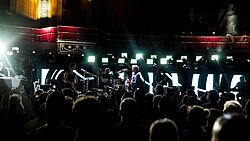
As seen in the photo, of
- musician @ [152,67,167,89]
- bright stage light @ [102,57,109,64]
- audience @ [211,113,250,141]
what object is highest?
bright stage light @ [102,57,109,64]

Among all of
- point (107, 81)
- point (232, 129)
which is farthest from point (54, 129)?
point (107, 81)

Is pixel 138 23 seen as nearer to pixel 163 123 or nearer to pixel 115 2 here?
pixel 115 2

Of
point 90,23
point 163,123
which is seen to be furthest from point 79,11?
point 163,123

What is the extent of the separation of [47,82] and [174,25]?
43.3ft

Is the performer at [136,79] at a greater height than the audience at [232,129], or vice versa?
the audience at [232,129]

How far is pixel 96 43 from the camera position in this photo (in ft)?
76.8

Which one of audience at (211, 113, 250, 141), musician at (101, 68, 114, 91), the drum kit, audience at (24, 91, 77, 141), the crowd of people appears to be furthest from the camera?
musician at (101, 68, 114, 91)

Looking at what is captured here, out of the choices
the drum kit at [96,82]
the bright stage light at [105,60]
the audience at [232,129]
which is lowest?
the drum kit at [96,82]

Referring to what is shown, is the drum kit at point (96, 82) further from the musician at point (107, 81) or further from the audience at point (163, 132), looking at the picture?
the audience at point (163, 132)

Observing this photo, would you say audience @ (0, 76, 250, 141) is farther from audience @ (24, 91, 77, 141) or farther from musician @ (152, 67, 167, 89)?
musician @ (152, 67, 167, 89)

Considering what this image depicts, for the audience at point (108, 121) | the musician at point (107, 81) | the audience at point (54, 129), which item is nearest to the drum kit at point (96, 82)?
the musician at point (107, 81)

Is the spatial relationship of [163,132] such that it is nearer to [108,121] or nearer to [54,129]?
[54,129]

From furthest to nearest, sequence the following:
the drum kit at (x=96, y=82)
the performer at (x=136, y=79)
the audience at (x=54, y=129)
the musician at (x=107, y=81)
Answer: the musician at (x=107, y=81)
the drum kit at (x=96, y=82)
the performer at (x=136, y=79)
the audience at (x=54, y=129)

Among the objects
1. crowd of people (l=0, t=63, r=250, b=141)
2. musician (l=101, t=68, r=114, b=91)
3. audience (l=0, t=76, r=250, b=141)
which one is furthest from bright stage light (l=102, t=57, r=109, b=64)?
audience (l=0, t=76, r=250, b=141)
